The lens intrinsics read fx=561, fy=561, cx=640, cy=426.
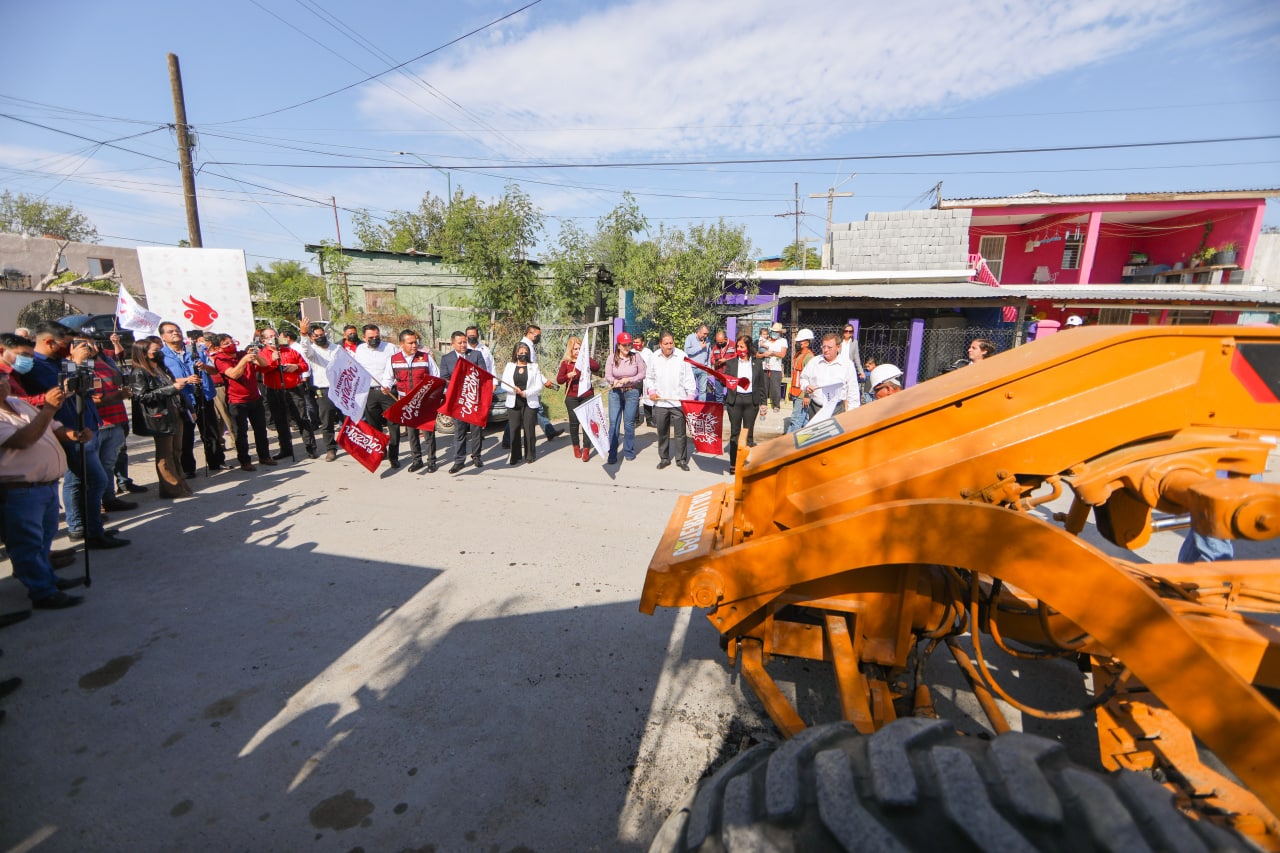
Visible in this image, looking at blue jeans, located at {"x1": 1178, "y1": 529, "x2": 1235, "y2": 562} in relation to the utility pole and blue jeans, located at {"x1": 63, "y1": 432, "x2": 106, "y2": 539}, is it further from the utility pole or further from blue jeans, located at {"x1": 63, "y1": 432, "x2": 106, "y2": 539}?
the utility pole

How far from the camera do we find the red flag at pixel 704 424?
24.2ft

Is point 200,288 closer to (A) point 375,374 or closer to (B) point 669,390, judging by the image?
(A) point 375,374

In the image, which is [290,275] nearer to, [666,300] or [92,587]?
[666,300]

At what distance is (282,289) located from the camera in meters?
31.0

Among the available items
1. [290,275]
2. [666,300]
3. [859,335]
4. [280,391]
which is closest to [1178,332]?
[280,391]

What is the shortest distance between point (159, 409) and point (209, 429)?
1294mm

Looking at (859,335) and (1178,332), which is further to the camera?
(859,335)

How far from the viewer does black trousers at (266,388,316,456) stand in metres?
7.95

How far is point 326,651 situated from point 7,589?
9.65 ft

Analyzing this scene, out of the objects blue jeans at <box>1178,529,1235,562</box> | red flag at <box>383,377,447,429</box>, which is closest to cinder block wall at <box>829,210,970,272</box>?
red flag at <box>383,377,447,429</box>

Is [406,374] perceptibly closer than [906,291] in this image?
Yes

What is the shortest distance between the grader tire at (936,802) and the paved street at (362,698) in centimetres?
128

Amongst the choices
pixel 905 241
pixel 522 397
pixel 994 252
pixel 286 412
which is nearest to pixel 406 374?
pixel 522 397

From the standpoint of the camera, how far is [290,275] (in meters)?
34.7
